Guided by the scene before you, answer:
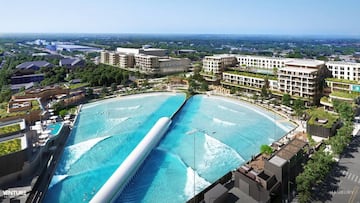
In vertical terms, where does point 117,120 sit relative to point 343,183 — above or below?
above

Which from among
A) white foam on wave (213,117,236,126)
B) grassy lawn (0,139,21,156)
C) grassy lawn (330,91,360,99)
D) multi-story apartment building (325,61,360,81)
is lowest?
white foam on wave (213,117,236,126)

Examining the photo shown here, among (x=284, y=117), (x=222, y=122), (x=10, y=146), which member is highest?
(x=10, y=146)

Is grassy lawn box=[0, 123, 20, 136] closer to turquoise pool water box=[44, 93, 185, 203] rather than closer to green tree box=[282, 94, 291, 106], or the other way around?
turquoise pool water box=[44, 93, 185, 203]

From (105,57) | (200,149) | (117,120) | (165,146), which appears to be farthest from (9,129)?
(105,57)

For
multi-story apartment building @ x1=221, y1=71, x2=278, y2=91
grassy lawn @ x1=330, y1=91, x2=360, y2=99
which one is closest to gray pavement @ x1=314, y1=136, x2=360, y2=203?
grassy lawn @ x1=330, y1=91, x2=360, y2=99

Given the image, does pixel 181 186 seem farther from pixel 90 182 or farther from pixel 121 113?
pixel 121 113

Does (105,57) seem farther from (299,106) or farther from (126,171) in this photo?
(126,171)
